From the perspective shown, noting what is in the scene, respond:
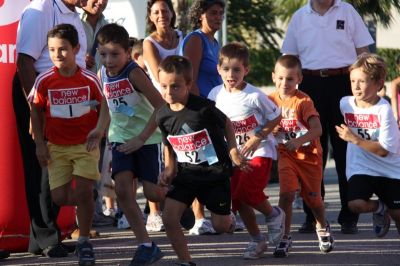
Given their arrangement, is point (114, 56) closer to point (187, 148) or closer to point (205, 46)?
point (187, 148)

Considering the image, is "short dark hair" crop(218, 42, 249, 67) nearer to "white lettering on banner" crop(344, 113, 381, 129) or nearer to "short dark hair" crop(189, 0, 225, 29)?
"white lettering on banner" crop(344, 113, 381, 129)

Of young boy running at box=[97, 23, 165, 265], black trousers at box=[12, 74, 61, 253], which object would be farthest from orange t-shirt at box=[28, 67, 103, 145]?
black trousers at box=[12, 74, 61, 253]

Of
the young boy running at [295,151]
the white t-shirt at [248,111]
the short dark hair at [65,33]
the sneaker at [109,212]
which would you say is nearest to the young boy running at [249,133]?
the white t-shirt at [248,111]

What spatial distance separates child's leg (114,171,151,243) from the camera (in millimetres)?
8430

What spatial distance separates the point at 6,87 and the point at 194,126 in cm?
184

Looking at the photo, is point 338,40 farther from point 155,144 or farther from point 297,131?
point 155,144

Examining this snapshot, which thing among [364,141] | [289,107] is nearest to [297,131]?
[289,107]

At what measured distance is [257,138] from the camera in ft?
28.3

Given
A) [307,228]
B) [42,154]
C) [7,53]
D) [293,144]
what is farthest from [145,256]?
[307,228]

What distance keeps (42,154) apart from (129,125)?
68 centimetres

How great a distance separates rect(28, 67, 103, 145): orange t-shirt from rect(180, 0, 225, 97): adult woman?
1947 mm

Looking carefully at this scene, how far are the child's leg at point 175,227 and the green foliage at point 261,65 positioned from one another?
2708cm

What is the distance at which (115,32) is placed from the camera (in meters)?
8.61

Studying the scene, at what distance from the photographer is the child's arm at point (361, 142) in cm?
852
